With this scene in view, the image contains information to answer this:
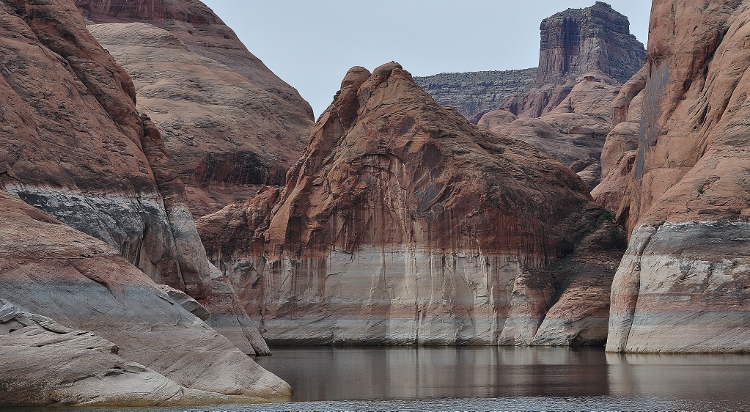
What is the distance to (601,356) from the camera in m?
78.7

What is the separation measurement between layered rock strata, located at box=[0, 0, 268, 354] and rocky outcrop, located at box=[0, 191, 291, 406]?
53.4 ft

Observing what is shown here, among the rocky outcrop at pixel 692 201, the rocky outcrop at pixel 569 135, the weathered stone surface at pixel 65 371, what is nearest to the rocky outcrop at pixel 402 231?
the rocky outcrop at pixel 692 201

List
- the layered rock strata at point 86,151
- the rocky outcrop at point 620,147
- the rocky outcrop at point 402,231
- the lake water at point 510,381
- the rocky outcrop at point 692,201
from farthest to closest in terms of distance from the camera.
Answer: the rocky outcrop at point 620,147 → the rocky outcrop at point 402,231 → the rocky outcrop at point 692,201 → the layered rock strata at point 86,151 → the lake water at point 510,381

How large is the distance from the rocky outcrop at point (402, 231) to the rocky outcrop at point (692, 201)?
9261 millimetres

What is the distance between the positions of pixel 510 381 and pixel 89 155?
26.1 meters

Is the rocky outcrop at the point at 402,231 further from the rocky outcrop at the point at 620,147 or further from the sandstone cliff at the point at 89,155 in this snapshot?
the sandstone cliff at the point at 89,155

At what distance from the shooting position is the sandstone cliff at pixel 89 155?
68188 millimetres

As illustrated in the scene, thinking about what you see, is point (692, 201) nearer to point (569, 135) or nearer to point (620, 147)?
point (620, 147)

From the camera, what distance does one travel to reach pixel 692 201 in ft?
268

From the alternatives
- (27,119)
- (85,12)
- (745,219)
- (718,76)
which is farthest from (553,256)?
(85,12)

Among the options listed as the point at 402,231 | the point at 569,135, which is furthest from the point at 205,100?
the point at 402,231

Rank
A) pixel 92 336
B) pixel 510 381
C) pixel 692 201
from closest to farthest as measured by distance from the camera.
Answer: pixel 92 336 < pixel 510 381 < pixel 692 201

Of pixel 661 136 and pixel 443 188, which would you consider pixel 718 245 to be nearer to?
pixel 661 136

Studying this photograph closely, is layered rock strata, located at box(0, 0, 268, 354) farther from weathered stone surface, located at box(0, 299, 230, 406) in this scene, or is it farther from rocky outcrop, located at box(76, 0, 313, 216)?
rocky outcrop, located at box(76, 0, 313, 216)
